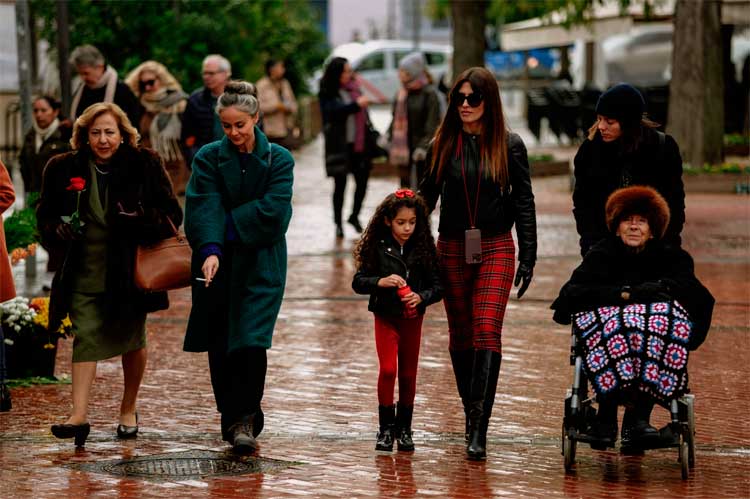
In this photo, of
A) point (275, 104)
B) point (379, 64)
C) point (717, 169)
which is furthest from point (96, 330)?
point (379, 64)

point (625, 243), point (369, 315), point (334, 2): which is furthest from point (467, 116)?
point (334, 2)

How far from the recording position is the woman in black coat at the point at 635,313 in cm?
749

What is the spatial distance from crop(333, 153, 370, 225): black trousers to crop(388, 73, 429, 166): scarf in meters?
0.30

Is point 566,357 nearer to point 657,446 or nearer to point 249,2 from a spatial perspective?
point 657,446

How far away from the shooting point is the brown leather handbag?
8.21m

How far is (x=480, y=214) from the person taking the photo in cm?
816

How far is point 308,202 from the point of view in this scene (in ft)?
73.6

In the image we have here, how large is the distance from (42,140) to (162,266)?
5675 mm

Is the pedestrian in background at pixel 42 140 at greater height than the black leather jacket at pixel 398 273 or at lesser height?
greater

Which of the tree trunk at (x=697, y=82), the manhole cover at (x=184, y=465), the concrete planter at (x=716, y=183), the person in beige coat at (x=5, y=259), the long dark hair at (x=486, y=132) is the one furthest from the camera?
the tree trunk at (x=697, y=82)

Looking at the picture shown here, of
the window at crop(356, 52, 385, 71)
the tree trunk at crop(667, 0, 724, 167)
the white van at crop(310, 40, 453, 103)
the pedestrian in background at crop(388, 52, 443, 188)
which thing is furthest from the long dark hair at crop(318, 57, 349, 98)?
the window at crop(356, 52, 385, 71)

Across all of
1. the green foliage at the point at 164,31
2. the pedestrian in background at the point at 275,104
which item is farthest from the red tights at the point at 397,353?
the green foliage at the point at 164,31

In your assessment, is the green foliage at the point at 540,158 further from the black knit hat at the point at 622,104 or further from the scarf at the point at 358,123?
the black knit hat at the point at 622,104

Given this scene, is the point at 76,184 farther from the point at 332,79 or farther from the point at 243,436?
the point at 332,79
